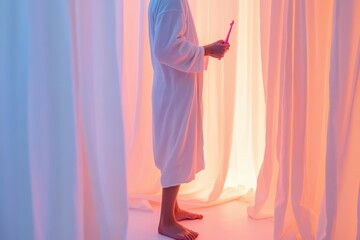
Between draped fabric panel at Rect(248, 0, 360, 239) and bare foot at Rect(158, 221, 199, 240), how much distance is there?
34cm

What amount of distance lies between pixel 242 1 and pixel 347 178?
1.08m

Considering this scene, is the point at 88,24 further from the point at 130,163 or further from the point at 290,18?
the point at 130,163

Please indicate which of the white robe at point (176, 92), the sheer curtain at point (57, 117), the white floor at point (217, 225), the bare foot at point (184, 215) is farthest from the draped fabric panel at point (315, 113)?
the sheer curtain at point (57, 117)

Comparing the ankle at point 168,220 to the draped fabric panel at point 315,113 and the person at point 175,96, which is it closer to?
the person at point 175,96

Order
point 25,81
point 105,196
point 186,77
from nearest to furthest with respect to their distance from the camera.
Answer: point 25,81 → point 105,196 → point 186,77

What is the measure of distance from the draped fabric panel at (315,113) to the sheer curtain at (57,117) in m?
0.63

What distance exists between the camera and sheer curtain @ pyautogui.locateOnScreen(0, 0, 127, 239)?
3.38 ft

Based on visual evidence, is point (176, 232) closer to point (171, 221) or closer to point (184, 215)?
point (171, 221)

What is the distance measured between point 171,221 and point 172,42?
2.38ft

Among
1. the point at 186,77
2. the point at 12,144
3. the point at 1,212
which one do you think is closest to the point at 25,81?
the point at 12,144

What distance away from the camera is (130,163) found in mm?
2027

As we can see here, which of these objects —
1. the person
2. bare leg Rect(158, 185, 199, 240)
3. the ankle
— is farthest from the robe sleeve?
the ankle

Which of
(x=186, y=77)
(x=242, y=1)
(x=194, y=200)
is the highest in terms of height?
(x=242, y=1)

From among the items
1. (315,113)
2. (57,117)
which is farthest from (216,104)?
(57,117)
